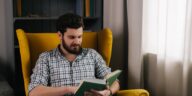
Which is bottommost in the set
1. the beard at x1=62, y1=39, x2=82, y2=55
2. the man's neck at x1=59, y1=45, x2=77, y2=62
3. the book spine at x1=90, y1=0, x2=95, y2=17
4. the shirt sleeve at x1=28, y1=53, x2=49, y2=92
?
the shirt sleeve at x1=28, y1=53, x2=49, y2=92

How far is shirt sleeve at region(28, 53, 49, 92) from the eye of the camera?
2057 millimetres

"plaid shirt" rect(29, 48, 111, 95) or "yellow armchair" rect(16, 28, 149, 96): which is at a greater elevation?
"yellow armchair" rect(16, 28, 149, 96)

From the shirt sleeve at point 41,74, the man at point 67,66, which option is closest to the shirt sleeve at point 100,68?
the man at point 67,66

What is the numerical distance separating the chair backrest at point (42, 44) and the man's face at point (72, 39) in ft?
1.08

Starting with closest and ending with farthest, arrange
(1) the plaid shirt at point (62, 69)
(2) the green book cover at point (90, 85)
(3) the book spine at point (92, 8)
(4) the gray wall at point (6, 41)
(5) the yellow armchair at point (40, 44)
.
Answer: (2) the green book cover at point (90, 85)
(1) the plaid shirt at point (62, 69)
(5) the yellow armchair at point (40, 44)
(4) the gray wall at point (6, 41)
(3) the book spine at point (92, 8)

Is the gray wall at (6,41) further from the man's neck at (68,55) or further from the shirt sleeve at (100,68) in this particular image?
the shirt sleeve at (100,68)

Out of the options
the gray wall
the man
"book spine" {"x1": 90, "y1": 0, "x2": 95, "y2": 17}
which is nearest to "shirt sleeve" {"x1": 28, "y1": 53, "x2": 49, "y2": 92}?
the man

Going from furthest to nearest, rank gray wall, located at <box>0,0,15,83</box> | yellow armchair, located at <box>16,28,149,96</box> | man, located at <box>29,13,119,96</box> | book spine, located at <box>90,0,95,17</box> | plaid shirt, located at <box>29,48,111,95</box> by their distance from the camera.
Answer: book spine, located at <box>90,0,95,17</box> → gray wall, located at <box>0,0,15,83</box> → yellow armchair, located at <box>16,28,149,96</box> → plaid shirt, located at <box>29,48,111,95</box> → man, located at <box>29,13,119,96</box>

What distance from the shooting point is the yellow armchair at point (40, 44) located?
7.45 feet

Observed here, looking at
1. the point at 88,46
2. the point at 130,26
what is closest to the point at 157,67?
the point at 130,26

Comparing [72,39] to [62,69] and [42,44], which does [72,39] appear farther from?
[42,44]

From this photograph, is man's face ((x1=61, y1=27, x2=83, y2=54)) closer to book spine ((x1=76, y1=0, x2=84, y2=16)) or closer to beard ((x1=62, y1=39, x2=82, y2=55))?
beard ((x1=62, y1=39, x2=82, y2=55))

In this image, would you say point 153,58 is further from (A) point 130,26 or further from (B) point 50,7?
(B) point 50,7

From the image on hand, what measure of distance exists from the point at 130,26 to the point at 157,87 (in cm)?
55
